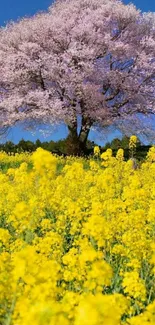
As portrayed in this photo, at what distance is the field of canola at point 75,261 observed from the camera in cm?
250

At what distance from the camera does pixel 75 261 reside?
3.94 m

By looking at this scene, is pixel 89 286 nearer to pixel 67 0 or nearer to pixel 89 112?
pixel 89 112

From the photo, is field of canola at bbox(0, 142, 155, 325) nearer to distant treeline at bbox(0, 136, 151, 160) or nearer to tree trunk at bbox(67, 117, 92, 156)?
tree trunk at bbox(67, 117, 92, 156)

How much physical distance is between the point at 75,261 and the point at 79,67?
2181 cm

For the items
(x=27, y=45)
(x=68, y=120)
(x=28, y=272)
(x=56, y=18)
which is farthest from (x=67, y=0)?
(x=28, y=272)

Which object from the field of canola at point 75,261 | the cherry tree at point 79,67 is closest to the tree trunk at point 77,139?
the cherry tree at point 79,67

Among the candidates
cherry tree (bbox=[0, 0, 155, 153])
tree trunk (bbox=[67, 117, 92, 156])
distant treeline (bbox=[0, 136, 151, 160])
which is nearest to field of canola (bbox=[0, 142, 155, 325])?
cherry tree (bbox=[0, 0, 155, 153])

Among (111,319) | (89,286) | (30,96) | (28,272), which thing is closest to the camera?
(111,319)

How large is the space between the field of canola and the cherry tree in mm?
14801

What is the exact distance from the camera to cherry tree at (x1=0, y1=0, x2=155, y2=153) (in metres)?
24.9

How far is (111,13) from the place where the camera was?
26.4 meters

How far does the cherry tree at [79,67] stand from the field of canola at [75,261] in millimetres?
14801

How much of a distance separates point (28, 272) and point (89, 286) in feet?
1.49

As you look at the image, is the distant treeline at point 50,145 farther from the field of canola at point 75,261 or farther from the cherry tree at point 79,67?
the field of canola at point 75,261
